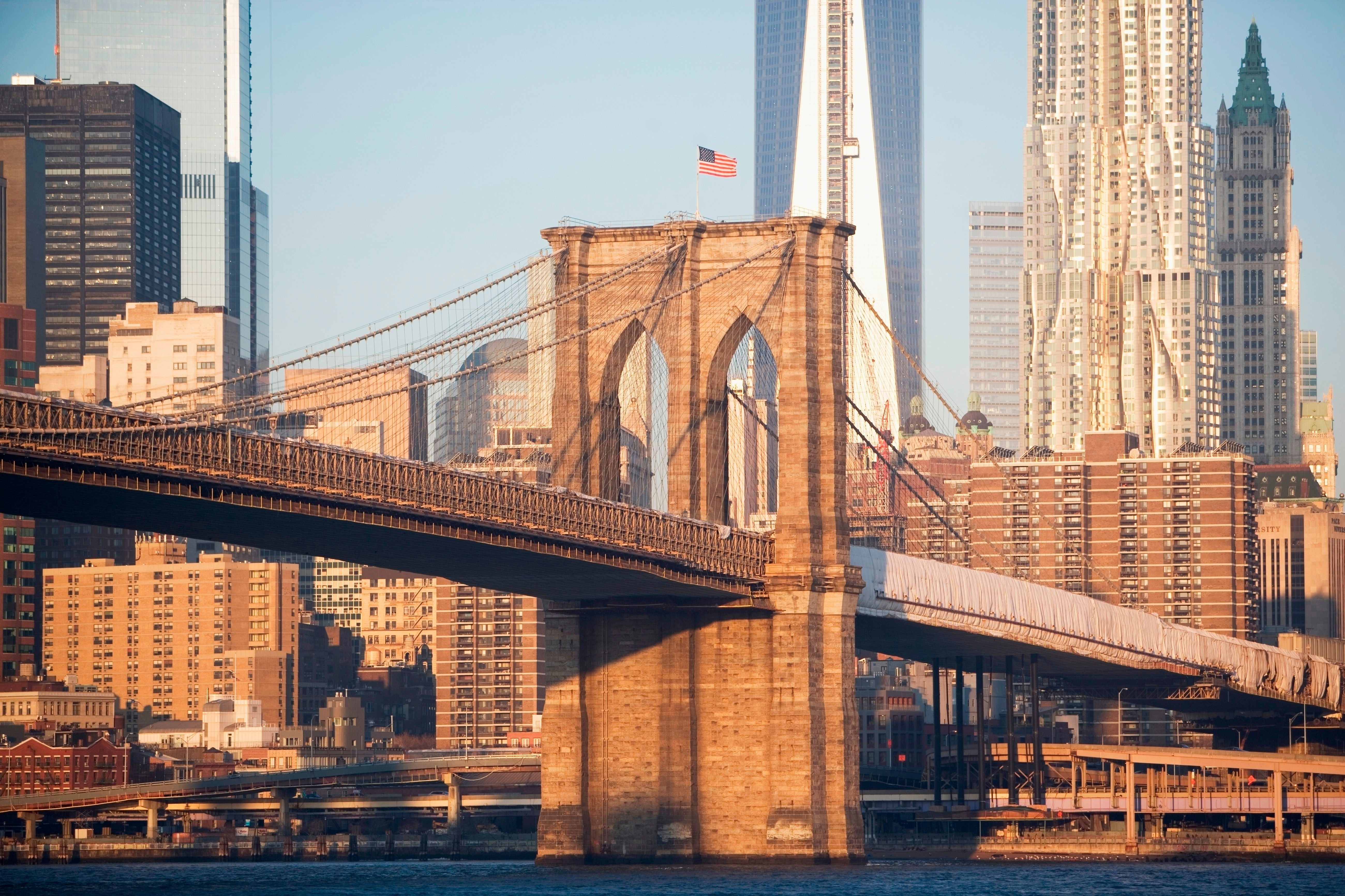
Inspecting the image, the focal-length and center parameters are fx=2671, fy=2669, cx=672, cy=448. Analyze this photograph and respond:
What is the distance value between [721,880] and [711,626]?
33.0 feet

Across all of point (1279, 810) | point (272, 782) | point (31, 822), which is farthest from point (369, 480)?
point (272, 782)

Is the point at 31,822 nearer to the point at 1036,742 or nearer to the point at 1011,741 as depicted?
the point at 1011,741

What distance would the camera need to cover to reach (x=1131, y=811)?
363ft

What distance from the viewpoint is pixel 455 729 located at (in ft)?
618

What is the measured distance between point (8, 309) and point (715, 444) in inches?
4430

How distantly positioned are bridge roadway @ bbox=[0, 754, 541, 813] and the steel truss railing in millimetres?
54081

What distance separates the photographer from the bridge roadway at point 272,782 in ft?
418

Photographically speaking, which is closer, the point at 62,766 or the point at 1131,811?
the point at 1131,811

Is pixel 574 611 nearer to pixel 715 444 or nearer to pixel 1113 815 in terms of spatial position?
pixel 715 444

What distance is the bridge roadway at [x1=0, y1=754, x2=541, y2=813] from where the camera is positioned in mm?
127312

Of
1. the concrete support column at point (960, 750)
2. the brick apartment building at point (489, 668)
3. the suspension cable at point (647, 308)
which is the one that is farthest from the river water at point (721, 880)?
the brick apartment building at point (489, 668)

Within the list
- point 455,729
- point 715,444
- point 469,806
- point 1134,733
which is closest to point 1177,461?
point 1134,733

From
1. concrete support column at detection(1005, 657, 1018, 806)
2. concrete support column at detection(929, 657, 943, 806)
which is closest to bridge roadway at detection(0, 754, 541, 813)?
concrete support column at detection(929, 657, 943, 806)

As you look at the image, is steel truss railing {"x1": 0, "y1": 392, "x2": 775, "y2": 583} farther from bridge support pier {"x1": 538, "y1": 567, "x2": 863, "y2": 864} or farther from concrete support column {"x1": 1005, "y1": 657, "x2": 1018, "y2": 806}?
concrete support column {"x1": 1005, "y1": 657, "x2": 1018, "y2": 806}
